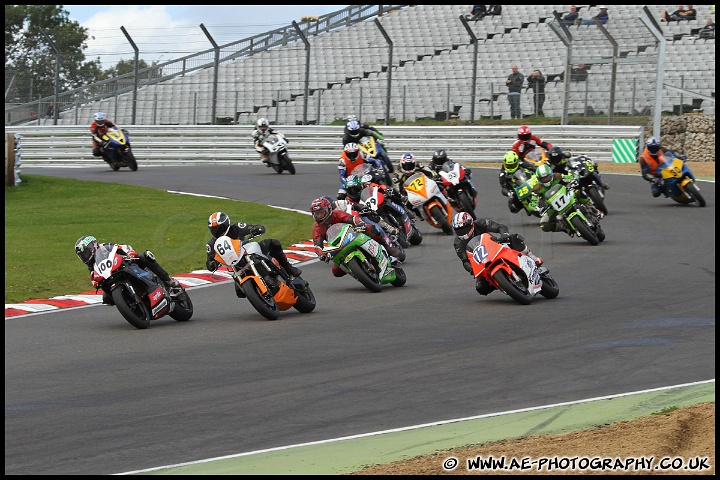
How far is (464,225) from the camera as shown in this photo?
12484 millimetres

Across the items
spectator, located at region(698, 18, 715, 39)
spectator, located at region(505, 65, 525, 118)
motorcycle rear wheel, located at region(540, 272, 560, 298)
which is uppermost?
spectator, located at region(698, 18, 715, 39)

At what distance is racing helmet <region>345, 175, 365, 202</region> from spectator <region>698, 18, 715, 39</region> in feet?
64.9

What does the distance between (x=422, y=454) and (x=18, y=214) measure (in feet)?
57.6

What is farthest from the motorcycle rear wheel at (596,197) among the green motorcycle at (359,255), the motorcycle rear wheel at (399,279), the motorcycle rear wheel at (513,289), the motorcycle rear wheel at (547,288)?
the motorcycle rear wheel at (513,289)

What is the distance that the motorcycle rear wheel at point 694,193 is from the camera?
818 inches

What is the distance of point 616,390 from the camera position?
8297 mm

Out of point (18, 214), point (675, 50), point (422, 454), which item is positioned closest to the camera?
point (422, 454)

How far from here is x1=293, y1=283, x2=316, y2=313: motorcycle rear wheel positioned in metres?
12.1

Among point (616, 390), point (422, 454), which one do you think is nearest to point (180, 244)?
point (616, 390)

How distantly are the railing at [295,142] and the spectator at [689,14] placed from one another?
6572mm

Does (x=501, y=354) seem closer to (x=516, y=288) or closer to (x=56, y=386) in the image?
(x=516, y=288)

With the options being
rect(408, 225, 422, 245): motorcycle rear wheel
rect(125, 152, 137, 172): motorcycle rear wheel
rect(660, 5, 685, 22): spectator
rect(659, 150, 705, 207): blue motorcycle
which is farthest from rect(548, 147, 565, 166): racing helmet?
rect(660, 5, 685, 22): spectator

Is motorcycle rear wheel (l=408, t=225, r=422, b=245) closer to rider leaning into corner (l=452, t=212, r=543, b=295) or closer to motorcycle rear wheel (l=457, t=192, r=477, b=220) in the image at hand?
motorcycle rear wheel (l=457, t=192, r=477, b=220)

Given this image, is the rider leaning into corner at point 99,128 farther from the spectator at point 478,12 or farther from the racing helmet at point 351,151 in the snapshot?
the spectator at point 478,12
